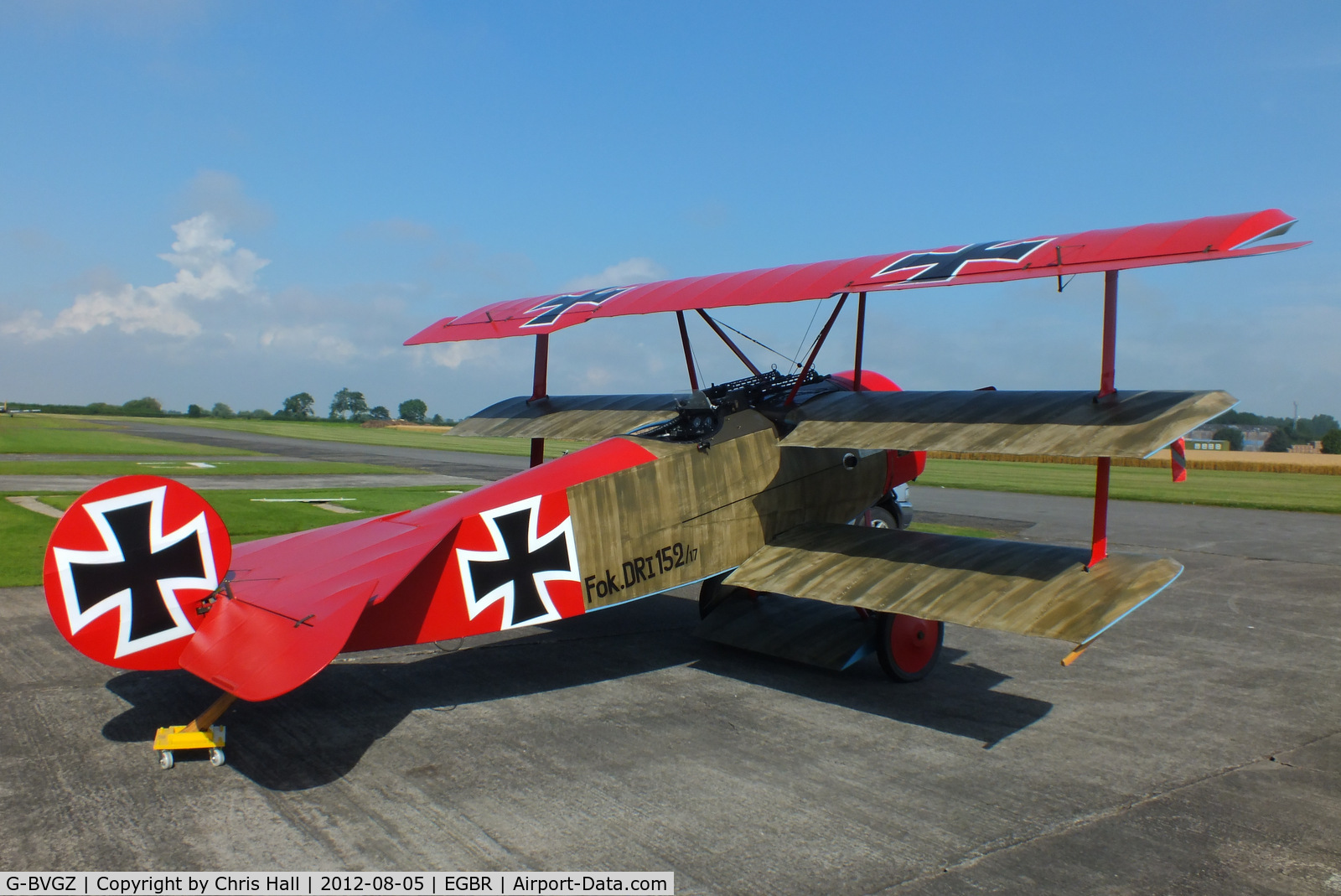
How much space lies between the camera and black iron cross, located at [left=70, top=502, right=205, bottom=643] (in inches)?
201

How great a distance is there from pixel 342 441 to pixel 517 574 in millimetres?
57715

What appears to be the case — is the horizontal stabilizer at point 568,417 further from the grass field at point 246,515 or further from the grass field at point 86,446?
the grass field at point 86,446

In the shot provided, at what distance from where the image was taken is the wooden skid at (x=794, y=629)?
27.2ft

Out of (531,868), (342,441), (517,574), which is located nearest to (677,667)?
(517,574)

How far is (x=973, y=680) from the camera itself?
27.4 ft

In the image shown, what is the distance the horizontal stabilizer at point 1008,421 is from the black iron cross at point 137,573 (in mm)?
5090

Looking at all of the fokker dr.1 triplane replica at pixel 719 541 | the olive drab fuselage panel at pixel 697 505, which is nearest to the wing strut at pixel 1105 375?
the fokker dr.1 triplane replica at pixel 719 541

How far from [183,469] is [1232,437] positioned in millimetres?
96149

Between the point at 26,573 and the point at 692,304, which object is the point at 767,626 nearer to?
the point at 692,304

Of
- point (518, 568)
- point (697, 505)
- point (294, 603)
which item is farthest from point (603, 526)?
point (294, 603)

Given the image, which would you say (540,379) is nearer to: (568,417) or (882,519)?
(568,417)

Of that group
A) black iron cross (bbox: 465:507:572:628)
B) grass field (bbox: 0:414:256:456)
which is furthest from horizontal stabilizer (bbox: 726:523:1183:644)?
grass field (bbox: 0:414:256:456)

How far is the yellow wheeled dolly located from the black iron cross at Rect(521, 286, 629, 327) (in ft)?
17.3

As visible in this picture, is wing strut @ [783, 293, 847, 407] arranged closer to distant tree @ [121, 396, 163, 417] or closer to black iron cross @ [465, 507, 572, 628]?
black iron cross @ [465, 507, 572, 628]
